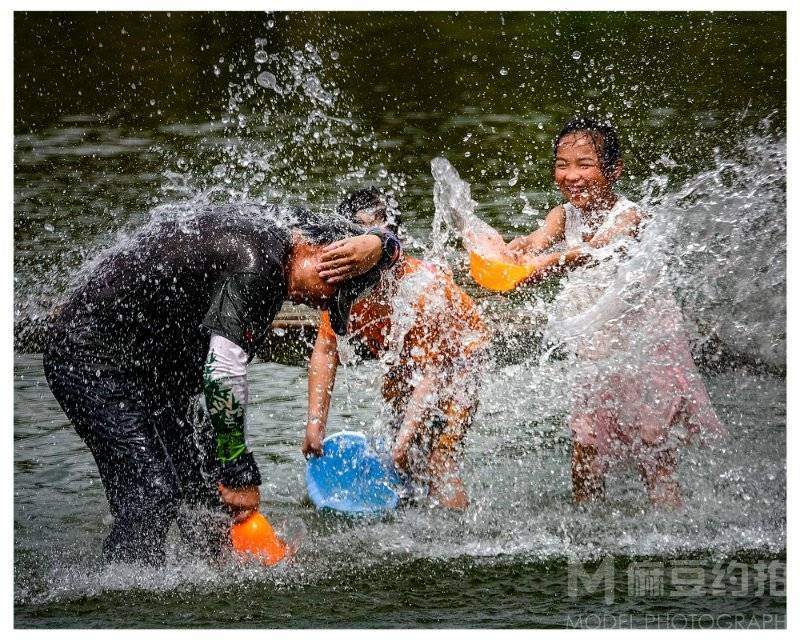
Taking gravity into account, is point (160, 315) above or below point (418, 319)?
above

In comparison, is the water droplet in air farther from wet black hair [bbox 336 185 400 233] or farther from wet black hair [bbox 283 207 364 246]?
wet black hair [bbox 283 207 364 246]

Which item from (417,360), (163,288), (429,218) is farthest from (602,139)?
(429,218)

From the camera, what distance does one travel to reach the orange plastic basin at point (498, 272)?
14.7 ft

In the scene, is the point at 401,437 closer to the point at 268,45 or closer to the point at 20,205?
the point at 20,205

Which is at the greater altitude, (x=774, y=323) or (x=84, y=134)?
(x=84, y=134)

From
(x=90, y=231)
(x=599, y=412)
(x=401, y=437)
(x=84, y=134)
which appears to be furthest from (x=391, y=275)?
(x=84, y=134)

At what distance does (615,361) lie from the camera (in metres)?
4.38

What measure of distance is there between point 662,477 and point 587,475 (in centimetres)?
31

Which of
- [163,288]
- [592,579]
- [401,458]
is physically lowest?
[592,579]

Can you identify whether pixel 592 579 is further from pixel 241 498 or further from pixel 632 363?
pixel 241 498

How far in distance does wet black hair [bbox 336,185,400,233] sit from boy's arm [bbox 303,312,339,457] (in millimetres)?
463

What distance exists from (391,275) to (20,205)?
551cm

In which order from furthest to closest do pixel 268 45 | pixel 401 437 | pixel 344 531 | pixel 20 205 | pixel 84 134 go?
pixel 268 45, pixel 84 134, pixel 20 205, pixel 401 437, pixel 344 531

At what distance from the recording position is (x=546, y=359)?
527 cm
